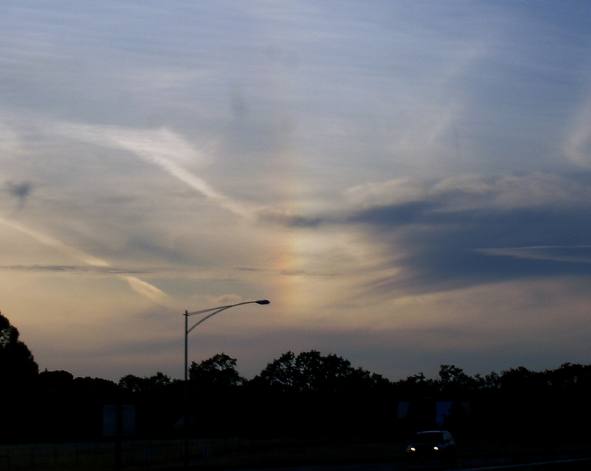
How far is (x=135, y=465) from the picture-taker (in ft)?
228

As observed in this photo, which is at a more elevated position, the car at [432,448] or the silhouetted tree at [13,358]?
the silhouetted tree at [13,358]

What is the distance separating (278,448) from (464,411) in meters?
28.6

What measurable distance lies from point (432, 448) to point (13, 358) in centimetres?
8110

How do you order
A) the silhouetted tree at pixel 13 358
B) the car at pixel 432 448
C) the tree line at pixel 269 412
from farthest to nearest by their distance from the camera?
the silhouetted tree at pixel 13 358
the tree line at pixel 269 412
the car at pixel 432 448

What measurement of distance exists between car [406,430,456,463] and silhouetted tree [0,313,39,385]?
7556 cm

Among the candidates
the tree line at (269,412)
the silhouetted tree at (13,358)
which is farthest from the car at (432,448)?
the silhouetted tree at (13,358)

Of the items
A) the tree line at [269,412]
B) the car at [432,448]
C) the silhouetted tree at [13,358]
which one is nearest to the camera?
the car at [432,448]

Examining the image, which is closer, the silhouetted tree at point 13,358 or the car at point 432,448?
the car at point 432,448

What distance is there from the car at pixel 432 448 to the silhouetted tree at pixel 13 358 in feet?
248

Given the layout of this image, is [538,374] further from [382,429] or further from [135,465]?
[135,465]

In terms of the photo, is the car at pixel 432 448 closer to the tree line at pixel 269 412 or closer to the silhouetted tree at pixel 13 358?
the tree line at pixel 269 412

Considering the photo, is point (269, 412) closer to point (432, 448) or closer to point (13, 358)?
point (13, 358)

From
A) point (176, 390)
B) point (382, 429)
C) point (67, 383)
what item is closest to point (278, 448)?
point (382, 429)

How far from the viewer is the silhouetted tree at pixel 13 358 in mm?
124938
